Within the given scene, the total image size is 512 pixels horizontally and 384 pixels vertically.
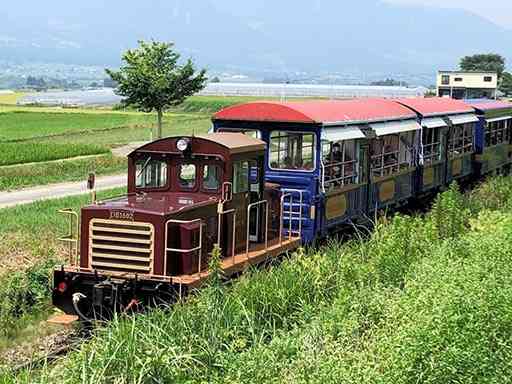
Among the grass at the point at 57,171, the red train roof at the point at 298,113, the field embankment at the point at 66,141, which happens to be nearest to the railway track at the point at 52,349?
the red train roof at the point at 298,113

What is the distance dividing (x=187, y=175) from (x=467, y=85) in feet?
212

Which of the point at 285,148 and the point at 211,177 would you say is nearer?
the point at 211,177

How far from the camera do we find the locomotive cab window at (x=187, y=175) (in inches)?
519

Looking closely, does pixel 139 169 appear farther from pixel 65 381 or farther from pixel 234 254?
pixel 65 381

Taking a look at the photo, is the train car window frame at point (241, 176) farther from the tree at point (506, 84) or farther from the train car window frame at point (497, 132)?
the tree at point (506, 84)

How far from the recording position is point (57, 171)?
115 ft

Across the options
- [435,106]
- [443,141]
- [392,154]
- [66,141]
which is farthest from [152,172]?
[66,141]

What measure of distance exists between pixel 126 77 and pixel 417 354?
3331cm

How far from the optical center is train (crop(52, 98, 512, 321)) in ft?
38.8

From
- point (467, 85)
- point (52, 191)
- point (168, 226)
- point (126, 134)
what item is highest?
point (467, 85)

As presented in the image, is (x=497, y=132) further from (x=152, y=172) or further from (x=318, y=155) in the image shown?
(x=152, y=172)

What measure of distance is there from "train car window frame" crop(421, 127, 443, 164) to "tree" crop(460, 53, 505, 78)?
361ft

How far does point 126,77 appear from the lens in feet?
128

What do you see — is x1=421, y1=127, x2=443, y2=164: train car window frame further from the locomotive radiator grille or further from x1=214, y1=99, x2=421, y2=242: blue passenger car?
the locomotive radiator grille
